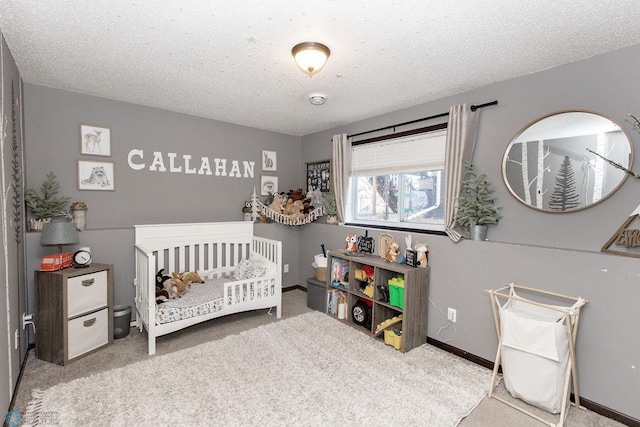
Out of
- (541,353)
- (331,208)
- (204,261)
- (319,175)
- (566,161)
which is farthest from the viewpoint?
(319,175)

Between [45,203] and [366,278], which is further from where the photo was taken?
[366,278]

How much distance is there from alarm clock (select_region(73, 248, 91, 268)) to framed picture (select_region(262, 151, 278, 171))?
2.22 meters

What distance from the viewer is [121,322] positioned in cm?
280

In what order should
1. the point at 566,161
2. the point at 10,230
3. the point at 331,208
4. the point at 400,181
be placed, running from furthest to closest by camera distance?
the point at 331,208 < the point at 400,181 < the point at 566,161 < the point at 10,230

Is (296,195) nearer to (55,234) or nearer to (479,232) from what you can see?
(479,232)

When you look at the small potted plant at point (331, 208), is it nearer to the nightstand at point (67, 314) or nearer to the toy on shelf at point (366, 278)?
the toy on shelf at point (366, 278)

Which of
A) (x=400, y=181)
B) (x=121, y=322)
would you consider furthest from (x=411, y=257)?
(x=121, y=322)

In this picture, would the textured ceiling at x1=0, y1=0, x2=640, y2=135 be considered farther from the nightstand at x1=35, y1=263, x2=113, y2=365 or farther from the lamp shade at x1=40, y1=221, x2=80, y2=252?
the nightstand at x1=35, y1=263, x2=113, y2=365

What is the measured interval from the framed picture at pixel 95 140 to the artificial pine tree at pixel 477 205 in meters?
3.39

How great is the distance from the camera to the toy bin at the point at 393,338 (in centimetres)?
265

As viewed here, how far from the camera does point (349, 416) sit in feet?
5.99

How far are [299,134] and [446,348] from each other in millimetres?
3263

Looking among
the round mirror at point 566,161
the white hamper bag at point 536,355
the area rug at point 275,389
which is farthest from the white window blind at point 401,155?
the area rug at point 275,389

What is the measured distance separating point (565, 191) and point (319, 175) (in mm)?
2778
